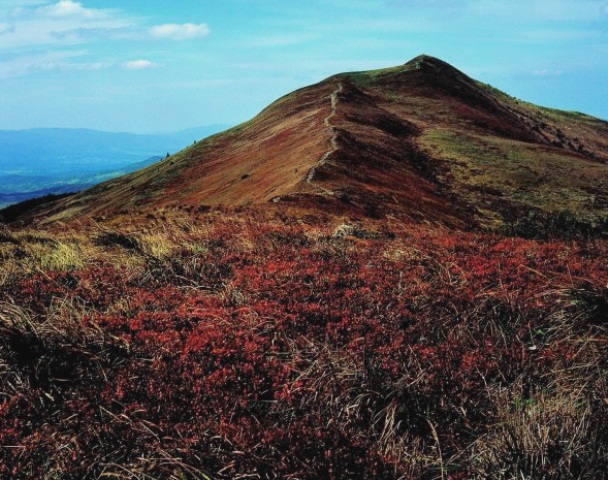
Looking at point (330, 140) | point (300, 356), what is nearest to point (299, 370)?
point (300, 356)

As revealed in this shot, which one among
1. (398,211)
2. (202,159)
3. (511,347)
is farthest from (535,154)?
(511,347)

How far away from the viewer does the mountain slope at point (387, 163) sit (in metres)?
33.6

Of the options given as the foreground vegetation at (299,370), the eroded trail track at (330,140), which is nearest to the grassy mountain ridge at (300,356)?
the foreground vegetation at (299,370)

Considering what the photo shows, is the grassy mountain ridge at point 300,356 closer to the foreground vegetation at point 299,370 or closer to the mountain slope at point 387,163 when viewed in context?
the foreground vegetation at point 299,370

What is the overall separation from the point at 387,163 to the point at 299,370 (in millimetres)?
36102

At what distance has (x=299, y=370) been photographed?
20.5ft

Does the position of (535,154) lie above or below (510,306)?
above

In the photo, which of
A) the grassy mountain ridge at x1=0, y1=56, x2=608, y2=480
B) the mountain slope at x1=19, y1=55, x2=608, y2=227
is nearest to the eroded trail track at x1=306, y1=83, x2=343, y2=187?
the mountain slope at x1=19, y1=55, x2=608, y2=227

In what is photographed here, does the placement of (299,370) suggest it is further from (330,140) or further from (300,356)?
(330,140)

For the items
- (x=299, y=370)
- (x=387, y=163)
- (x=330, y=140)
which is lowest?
(x=299, y=370)

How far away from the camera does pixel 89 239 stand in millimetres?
14266

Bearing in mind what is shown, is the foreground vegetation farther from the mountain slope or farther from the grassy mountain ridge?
A: the mountain slope

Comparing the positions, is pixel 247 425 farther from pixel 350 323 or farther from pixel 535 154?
pixel 535 154

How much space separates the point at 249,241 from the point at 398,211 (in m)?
16.0
